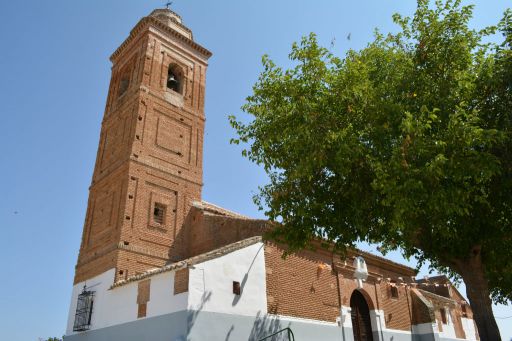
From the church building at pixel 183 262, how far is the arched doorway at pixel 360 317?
0.04m

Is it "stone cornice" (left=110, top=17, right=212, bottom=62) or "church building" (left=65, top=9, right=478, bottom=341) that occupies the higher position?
"stone cornice" (left=110, top=17, right=212, bottom=62)

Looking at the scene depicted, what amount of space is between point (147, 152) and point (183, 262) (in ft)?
24.5

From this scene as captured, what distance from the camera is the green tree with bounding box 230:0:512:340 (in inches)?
311

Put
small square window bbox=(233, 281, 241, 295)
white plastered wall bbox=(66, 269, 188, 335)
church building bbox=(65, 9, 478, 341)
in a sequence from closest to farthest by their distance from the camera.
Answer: white plastered wall bbox=(66, 269, 188, 335)
church building bbox=(65, 9, 478, 341)
small square window bbox=(233, 281, 241, 295)

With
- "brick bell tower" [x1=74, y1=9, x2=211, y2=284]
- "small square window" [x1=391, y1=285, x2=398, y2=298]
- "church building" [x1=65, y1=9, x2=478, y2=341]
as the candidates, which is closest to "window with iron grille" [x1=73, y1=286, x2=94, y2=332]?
"church building" [x1=65, y1=9, x2=478, y2=341]

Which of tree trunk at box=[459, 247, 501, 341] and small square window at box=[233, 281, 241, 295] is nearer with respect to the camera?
tree trunk at box=[459, 247, 501, 341]

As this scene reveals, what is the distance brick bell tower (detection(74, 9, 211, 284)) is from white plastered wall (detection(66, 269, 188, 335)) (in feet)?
1.78

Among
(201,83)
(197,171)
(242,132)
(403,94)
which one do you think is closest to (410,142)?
(403,94)

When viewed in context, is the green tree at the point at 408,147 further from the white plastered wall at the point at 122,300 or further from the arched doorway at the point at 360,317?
the arched doorway at the point at 360,317

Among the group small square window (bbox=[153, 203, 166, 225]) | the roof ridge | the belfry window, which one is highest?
the belfry window

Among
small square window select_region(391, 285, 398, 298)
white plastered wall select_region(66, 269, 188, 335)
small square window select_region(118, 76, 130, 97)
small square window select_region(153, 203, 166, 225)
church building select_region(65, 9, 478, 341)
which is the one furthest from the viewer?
small square window select_region(118, 76, 130, 97)

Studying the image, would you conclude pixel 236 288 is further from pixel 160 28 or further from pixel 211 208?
Result: pixel 160 28

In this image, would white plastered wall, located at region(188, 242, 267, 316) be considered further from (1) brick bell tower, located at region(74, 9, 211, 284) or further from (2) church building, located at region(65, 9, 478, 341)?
(1) brick bell tower, located at region(74, 9, 211, 284)

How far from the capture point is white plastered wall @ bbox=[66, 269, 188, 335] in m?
11.5
